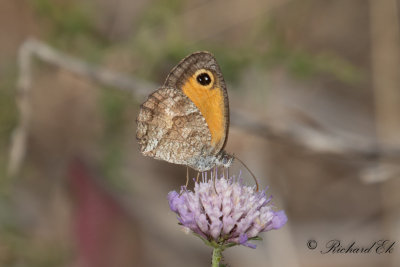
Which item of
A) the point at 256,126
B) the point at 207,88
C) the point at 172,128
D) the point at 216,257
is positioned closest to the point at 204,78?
the point at 207,88

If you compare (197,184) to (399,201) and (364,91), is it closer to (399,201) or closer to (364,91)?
(399,201)

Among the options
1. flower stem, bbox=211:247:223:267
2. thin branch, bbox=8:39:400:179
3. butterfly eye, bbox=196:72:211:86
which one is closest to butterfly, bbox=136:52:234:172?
butterfly eye, bbox=196:72:211:86

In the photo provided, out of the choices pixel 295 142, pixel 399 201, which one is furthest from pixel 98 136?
pixel 399 201

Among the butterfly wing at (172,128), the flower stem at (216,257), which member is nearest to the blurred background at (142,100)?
the butterfly wing at (172,128)

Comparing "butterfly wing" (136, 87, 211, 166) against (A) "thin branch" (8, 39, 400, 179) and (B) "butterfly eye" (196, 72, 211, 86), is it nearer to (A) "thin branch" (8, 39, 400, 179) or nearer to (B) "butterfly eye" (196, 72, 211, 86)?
(B) "butterfly eye" (196, 72, 211, 86)

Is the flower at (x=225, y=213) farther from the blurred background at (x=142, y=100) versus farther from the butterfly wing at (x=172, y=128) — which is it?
the blurred background at (x=142, y=100)

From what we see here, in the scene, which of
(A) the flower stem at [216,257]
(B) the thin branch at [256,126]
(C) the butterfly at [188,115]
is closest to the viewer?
(A) the flower stem at [216,257]

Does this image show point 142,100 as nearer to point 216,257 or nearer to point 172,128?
point 172,128
